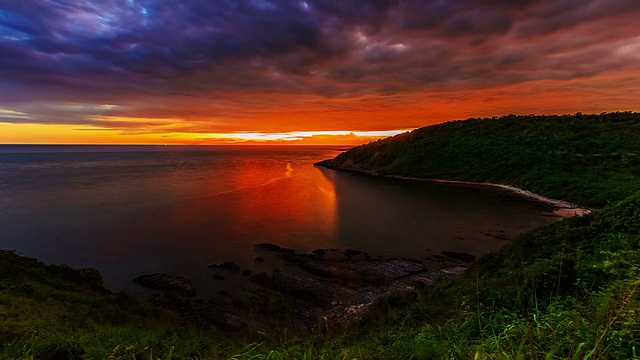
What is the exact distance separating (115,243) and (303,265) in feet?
61.9

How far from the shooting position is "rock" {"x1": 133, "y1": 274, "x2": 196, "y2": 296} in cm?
1703

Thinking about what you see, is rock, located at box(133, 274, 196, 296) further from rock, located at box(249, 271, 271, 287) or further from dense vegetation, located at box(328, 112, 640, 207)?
dense vegetation, located at box(328, 112, 640, 207)

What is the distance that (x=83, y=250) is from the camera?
24.5 meters

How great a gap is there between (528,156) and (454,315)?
208ft

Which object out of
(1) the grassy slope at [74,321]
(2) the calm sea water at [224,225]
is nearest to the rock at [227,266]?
(2) the calm sea water at [224,225]

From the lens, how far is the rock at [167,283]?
17.0m

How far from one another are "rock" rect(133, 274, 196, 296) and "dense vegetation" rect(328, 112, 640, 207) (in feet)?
150

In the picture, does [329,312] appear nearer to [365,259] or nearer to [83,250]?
[365,259]

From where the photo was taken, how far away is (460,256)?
72.9 ft

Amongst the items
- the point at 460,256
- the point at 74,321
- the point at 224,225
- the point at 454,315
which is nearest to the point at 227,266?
the point at 74,321

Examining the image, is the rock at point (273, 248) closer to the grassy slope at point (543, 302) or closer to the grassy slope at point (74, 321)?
the grassy slope at point (74, 321)

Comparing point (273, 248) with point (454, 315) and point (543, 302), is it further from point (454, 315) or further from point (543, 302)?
point (543, 302)

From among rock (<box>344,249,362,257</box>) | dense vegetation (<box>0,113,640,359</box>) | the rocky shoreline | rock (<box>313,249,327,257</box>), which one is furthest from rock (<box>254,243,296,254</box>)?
dense vegetation (<box>0,113,640,359</box>)

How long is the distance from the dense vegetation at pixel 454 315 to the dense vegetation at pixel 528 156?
34.7m
